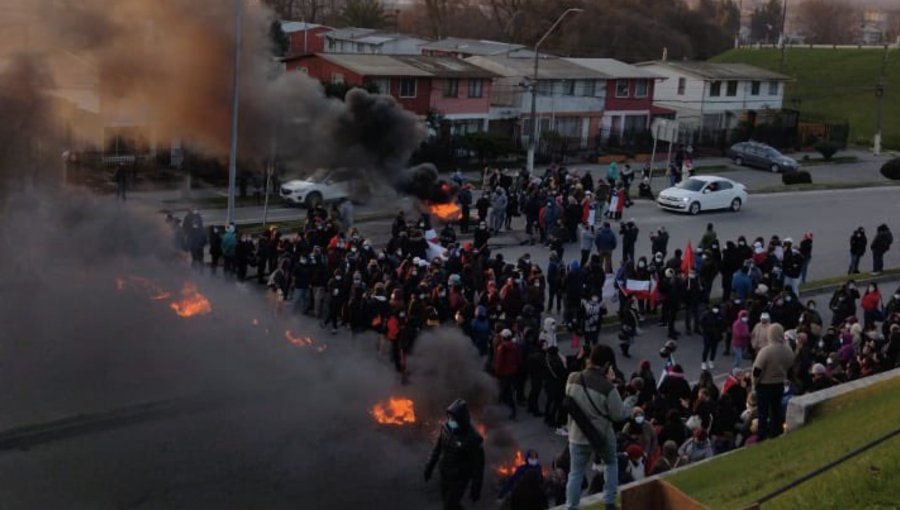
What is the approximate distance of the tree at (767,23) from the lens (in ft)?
404

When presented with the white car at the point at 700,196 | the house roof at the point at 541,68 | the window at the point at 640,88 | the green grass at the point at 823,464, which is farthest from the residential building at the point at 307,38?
the green grass at the point at 823,464

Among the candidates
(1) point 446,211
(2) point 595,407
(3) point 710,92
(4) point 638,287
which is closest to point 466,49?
(3) point 710,92

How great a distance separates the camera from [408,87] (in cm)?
3947

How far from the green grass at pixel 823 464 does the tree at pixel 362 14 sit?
67.8m

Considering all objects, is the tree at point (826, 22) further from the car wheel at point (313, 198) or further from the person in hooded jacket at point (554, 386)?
the person in hooded jacket at point (554, 386)

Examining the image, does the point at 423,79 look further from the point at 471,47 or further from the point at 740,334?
the point at 740,334

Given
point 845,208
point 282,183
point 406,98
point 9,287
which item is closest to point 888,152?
point 845,208

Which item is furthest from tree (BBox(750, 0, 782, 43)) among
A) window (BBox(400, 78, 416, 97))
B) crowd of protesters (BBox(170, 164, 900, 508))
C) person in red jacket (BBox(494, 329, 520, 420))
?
person in red jacket (BBox(494, 329, 520, 420))

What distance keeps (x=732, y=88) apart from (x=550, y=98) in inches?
511

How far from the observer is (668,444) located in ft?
36.8

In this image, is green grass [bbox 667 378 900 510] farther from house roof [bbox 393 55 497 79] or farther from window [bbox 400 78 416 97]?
house roof [bbox 393 55 497 79]

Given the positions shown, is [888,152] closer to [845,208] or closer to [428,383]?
[845,208]

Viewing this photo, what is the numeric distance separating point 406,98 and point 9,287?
73.9 feet

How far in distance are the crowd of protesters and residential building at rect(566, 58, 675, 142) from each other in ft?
78.8
